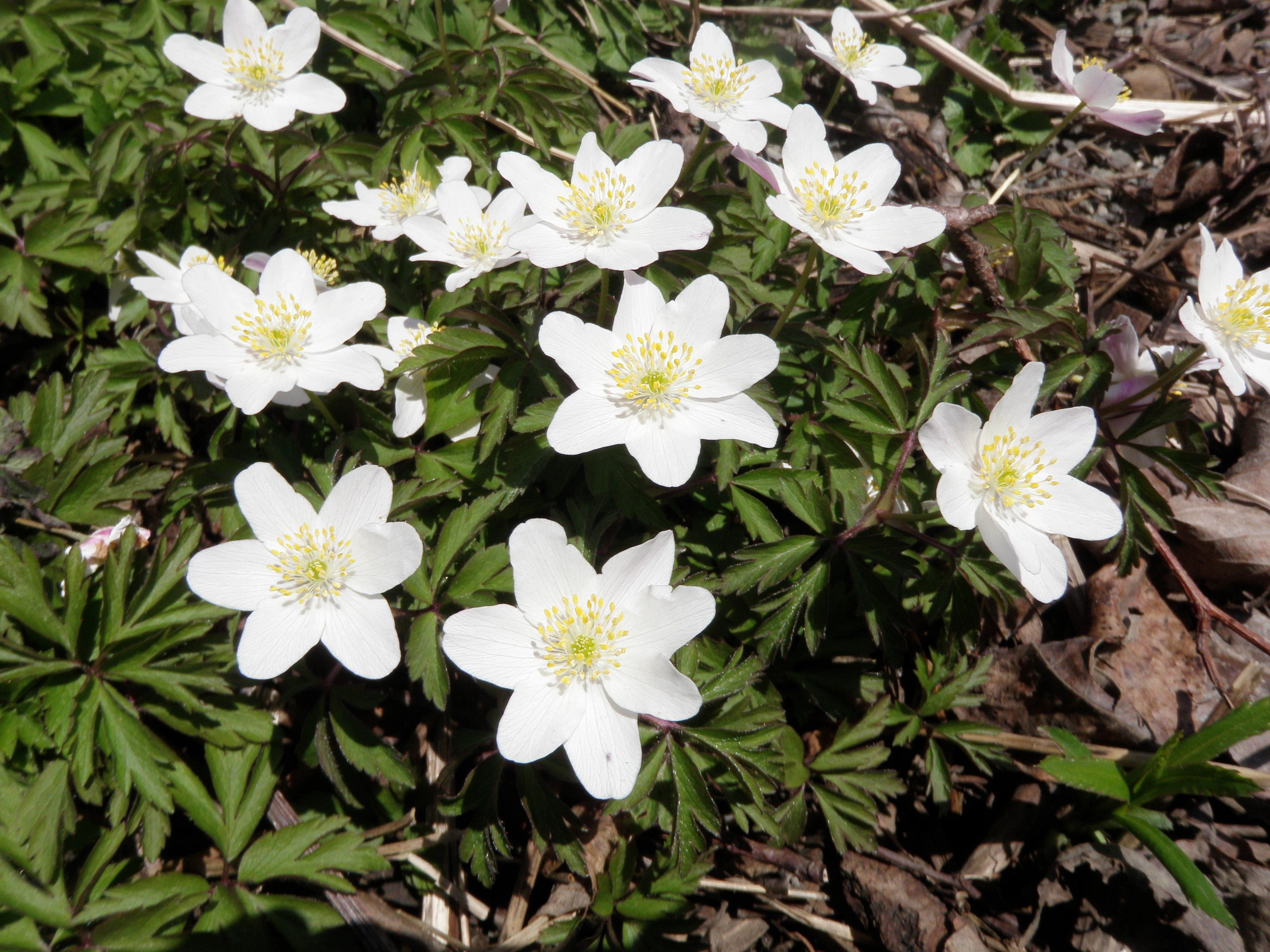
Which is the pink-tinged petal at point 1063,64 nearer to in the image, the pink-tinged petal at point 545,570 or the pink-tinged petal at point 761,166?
the pink-tinged petal at point 761,166

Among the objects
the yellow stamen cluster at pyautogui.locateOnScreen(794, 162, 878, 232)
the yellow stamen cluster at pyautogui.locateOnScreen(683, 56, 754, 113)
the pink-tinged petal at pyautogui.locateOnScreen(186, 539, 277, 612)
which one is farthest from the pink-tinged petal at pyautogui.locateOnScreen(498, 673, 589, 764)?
the yellow stamen cluster at pyautogui.locateOnScreen(683, 56, 754, 113)

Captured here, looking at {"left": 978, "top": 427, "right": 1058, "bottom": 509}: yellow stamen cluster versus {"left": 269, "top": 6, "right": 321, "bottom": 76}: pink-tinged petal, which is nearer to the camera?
{"left": 978, "top": 427, "right": 1058, "bottom": 509}: yellow stamen cluster

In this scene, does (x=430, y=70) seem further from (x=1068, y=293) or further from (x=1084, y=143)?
(x=1084, y=143)

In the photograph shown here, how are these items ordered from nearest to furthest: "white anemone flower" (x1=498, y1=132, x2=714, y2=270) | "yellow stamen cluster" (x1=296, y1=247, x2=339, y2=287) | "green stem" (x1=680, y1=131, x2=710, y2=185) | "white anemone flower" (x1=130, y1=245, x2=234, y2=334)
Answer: "white anemone flower" (x1=498, y1=132, x2=714, y2=270)
"white anemone flower" (x1=130, y1=245, x2=234, y2=334)
"green stem" (x1=680, y1=131, x2=710, y2=185)
"yellow stamen cluster" (x1=296, y1=247, x2=339, y2=287)

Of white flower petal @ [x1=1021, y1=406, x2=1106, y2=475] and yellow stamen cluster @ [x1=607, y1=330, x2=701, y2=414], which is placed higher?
white flower petal @ [x1=1021, y1=406, x2=1106, y2=475]

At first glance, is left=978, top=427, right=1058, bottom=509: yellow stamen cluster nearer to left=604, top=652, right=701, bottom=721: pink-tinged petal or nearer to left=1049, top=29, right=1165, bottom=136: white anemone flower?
left=604, top=652, right=701, bottom=721: pink-tinged petal

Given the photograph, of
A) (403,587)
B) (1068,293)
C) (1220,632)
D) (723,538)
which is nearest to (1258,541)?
(1220,632)
